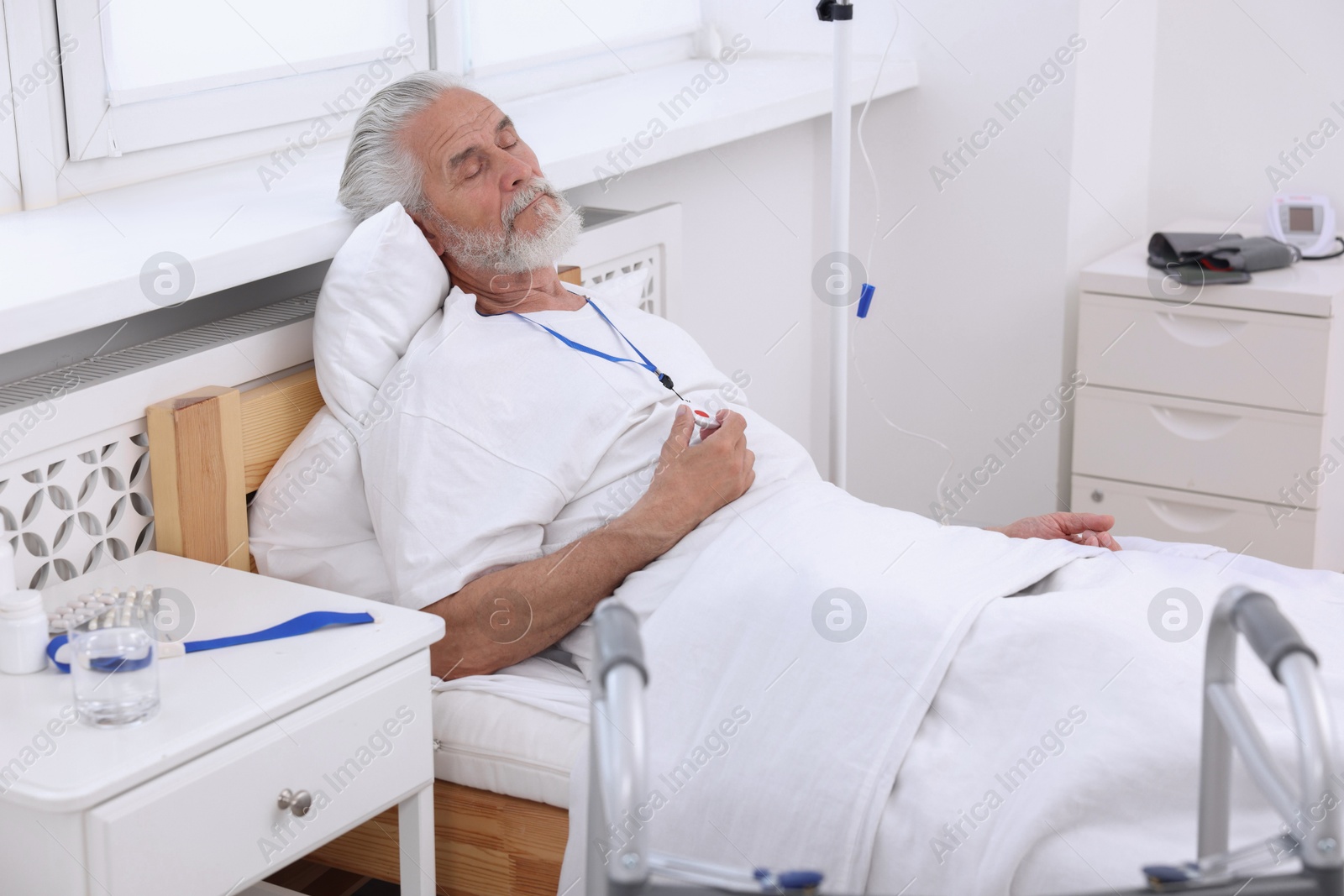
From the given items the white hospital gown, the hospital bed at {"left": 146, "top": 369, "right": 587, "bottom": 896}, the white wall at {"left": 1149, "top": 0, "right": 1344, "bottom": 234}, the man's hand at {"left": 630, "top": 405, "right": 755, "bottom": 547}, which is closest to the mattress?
the hospital bed at {"left": 146, "top": 369, "right": 587, "bottom": 896}

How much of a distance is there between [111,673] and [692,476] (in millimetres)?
720

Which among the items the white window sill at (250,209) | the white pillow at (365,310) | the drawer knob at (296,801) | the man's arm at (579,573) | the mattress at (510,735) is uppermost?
the white window sill at (250,209)

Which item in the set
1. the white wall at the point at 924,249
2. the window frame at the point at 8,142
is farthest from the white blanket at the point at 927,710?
the white wall at the point at 924,249

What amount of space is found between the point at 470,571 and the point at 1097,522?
846 millimetres

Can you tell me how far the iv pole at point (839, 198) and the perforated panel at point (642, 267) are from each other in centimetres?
31

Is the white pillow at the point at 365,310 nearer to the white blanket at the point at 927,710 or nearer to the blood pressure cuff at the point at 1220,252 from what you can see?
the white blanket at the point at 927,710

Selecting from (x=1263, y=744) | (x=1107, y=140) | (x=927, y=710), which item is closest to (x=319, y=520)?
(x=927, y=710)

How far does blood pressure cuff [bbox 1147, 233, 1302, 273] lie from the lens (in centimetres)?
267

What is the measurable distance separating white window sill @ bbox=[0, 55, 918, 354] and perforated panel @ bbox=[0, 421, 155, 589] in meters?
0.14

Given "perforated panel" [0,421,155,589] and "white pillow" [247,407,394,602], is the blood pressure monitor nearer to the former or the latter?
"white pillow" [247,407,394,602]

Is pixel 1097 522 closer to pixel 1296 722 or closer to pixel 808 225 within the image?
pixel 1296 722

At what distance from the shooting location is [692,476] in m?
1.68

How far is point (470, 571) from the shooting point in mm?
1563

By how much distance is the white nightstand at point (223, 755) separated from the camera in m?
1.11
